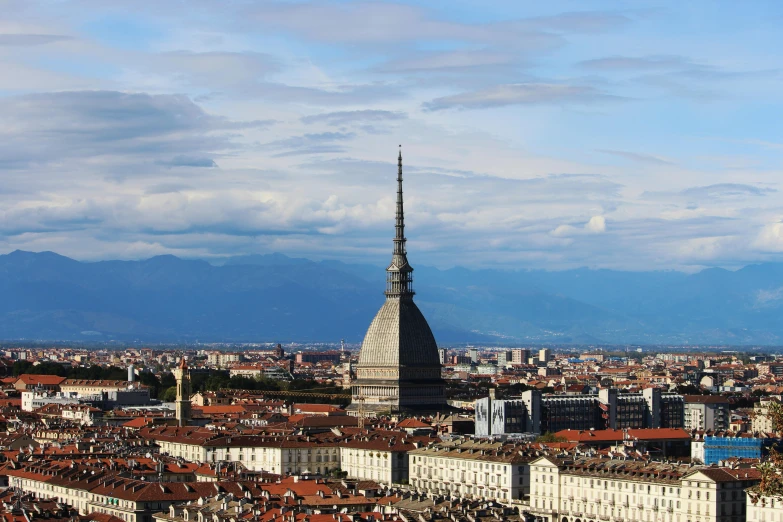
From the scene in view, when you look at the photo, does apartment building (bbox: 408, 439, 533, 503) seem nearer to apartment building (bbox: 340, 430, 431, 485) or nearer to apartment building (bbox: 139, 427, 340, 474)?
apartment building (bbox: 340, 430, 431, 485)

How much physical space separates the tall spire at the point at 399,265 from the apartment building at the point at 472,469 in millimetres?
52679

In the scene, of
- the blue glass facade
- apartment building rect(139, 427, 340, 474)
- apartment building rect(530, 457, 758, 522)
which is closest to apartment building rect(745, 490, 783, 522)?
apartment building rect(530, 457, 758, 522)

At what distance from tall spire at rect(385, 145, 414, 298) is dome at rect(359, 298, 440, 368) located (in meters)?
0.89

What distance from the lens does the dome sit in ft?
445

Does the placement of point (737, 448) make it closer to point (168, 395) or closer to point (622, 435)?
point (622, 435)

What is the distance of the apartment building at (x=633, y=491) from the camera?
2549 inches

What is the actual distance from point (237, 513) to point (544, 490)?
2111 cm

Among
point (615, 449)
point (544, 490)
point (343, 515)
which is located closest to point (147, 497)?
point (343, 515)

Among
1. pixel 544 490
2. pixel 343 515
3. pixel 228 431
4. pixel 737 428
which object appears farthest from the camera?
pixel 737 428

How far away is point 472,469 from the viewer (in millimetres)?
79062

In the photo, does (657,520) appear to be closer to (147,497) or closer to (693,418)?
(147,497)

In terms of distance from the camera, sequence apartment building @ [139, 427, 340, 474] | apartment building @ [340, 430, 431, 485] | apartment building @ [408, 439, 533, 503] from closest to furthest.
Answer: apartment building @ [408, 439, 533, 503], apartment building @ [340, 430, 431, 485], apartment building @ [139, 427, 340, 474]

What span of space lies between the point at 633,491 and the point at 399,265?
2879 inches

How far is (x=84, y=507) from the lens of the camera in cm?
6606
